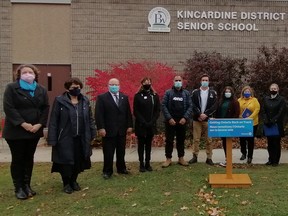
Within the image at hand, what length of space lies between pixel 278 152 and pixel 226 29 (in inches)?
313

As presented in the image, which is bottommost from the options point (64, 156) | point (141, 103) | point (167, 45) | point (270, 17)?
point (64, 156)

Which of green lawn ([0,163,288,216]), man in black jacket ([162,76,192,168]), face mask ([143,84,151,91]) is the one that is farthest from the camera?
man in black jacket ([162,76,192,168])

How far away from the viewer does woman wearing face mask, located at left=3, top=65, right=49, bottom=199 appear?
20.5 feet

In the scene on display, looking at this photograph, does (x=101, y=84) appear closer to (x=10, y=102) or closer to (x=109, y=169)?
(x=109, y=169)

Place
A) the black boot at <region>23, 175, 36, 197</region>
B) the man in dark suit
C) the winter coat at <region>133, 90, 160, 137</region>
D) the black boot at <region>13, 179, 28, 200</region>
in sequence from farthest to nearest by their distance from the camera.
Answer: the winter coat at <region>133, 90, 160, 137</region>
the man in dark suit
the black boot at <region>23, 175, 36, 197</region>
the black boot at <region>13, 179, 28, 200</region>

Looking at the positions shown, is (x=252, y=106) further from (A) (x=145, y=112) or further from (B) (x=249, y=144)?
(A) (x=145, y=112)

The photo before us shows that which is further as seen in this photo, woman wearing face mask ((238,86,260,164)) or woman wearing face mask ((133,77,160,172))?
woman wearing face mask ((238,86,260,164))

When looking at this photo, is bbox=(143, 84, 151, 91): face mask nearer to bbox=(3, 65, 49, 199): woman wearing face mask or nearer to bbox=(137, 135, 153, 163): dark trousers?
bbox=(137, 135, 153, 163): dark trousers

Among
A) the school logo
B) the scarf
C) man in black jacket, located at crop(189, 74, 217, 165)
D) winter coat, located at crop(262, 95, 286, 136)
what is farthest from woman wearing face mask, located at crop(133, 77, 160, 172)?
the school logo

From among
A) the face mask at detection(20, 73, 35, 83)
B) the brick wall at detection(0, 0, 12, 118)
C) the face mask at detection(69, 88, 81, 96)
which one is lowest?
the face mask at detection(69, 88, 81, 96)

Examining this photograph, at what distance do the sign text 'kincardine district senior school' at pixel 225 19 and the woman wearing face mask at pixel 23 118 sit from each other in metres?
9.98

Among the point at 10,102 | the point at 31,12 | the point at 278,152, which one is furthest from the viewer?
the point at 31,12

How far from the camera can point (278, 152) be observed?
28.8 feet

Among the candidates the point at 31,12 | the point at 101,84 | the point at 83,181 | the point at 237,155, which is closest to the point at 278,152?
the point at 237,155
